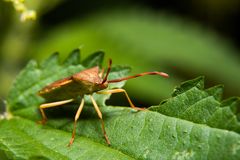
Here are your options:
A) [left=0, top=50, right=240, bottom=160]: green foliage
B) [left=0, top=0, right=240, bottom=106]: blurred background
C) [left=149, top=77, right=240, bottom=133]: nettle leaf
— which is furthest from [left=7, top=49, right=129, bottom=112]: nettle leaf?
[left=0, top=0, right=240, bottom=106]: blurred background

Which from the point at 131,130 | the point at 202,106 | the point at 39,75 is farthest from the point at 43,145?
the point at 202,106

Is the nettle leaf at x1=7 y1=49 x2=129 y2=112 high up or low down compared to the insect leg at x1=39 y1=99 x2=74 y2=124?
up

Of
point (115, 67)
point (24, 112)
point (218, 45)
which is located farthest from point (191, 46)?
point (24, 112)

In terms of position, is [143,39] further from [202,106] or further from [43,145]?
[202,106]

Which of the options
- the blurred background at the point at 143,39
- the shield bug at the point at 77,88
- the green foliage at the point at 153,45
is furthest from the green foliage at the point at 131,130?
the green foliage at the point at 153,45

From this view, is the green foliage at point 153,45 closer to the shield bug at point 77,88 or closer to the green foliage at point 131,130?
the shield bug at point 77,88

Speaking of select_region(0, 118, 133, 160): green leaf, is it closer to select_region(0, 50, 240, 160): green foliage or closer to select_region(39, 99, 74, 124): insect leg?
select_region(0, 50, 240, 160): green foliage

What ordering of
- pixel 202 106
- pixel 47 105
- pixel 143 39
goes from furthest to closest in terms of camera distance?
1. pixel 143 39
2. pixel 47 105
3. pixel 202 106
